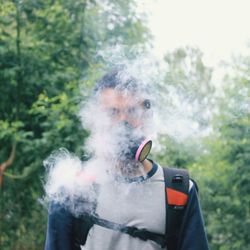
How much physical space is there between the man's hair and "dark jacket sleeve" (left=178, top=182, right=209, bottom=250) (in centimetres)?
41

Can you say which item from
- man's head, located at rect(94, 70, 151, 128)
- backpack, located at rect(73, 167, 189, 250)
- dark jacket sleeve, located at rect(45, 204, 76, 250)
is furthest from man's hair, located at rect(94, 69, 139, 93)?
dark jacket sleeve, located at rect(45, 204, 76, 250)

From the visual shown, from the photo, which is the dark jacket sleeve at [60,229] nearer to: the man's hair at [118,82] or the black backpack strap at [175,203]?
the black backpack strap at [175,203]

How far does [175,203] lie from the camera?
209cm

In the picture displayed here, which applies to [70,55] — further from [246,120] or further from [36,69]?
[246,120]

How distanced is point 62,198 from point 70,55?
552 centimetres

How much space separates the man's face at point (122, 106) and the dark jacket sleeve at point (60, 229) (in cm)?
35

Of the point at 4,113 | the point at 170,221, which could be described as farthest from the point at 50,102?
the point at 170,221

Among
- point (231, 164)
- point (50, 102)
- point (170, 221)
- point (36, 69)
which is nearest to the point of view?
point (170, 221)

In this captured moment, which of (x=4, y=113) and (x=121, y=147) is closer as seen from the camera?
(x=121, y=147)

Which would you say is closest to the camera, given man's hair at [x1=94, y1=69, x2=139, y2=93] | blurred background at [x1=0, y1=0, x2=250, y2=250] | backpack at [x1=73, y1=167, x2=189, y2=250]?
backpack at [x1=73, y1=167, x2=189, y2=250]

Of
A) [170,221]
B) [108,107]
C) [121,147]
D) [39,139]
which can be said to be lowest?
[39,139]

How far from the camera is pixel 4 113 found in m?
7.54

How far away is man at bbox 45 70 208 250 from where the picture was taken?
6.81 feet

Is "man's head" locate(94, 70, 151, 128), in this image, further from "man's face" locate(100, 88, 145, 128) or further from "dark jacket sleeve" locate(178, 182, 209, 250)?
"dark jacket sleeve" locate(178, 182, 209, 250)
